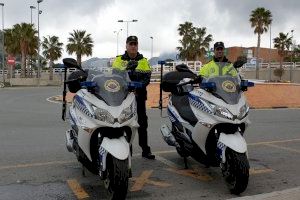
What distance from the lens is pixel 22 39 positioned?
208 feet

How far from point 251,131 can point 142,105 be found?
463 centimetres

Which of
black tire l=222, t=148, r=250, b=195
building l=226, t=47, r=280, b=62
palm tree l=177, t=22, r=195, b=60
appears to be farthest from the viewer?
building l=226, t=47, r=280, b=62

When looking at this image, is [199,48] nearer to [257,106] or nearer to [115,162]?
[257,106]

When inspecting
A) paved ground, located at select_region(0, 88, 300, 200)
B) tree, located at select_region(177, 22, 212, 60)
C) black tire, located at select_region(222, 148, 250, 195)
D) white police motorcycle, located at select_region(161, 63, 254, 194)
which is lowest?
paved ground, located at select_region(0, 88, 300, 200)

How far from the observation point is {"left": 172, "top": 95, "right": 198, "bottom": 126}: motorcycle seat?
6102 mm

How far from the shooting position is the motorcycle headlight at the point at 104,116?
16.2ft

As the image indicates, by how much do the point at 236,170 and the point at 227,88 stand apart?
1.00 metres

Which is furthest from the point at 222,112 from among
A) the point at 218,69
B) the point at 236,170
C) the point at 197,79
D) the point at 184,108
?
the point at 184,108

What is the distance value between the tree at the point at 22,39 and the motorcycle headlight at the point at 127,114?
196 feet

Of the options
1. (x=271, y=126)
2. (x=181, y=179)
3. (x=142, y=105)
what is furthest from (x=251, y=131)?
(x=181, y=179)

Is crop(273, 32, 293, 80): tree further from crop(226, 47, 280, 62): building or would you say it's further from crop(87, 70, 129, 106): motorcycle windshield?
crop(87, 70, 129, 106): motorcycle windshield

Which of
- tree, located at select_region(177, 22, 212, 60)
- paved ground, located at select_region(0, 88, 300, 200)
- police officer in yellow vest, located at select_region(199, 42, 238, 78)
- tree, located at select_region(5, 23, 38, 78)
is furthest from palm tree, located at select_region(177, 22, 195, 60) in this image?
police officer in yellow vest, located at select_region(199, 42, 238, 78)

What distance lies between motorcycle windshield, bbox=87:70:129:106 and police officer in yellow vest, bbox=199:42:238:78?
1.40 m

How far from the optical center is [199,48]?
6675 centimetres
